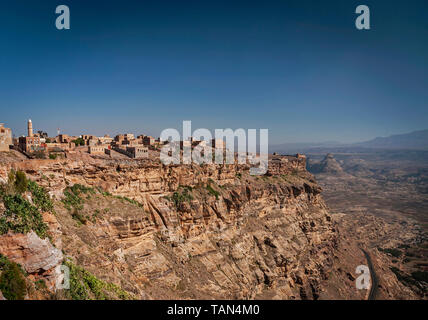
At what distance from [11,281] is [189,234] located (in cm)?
2458

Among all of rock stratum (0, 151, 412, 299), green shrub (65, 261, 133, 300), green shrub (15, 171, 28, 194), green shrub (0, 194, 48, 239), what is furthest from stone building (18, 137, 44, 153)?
green shrub (65, 261, 133, 300)

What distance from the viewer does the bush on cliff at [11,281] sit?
10.5 m

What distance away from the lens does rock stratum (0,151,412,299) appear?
21734mm

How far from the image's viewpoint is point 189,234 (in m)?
34.4

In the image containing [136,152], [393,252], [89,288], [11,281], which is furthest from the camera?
[393,252]

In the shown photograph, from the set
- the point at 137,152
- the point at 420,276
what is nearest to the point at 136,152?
the point at 137,152

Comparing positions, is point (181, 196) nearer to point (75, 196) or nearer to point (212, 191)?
point (212, 191)

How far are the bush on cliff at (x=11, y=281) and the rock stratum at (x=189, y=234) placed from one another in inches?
37.9

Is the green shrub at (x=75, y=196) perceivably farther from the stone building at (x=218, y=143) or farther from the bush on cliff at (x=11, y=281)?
the stone building at (x=218, y=143)

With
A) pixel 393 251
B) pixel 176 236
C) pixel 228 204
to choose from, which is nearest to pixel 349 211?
pixel 393 251

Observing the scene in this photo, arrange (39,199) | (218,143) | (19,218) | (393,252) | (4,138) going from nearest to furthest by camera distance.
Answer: (19,218) < (39,199) < (4,138) < (218,143) < (393,252)

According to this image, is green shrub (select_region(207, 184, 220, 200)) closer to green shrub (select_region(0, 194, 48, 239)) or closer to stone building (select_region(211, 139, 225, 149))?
stone building (select_region(211, 139, 225, 149))

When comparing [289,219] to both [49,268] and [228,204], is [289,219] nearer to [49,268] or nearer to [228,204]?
[228,204]

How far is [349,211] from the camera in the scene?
11719 cm
